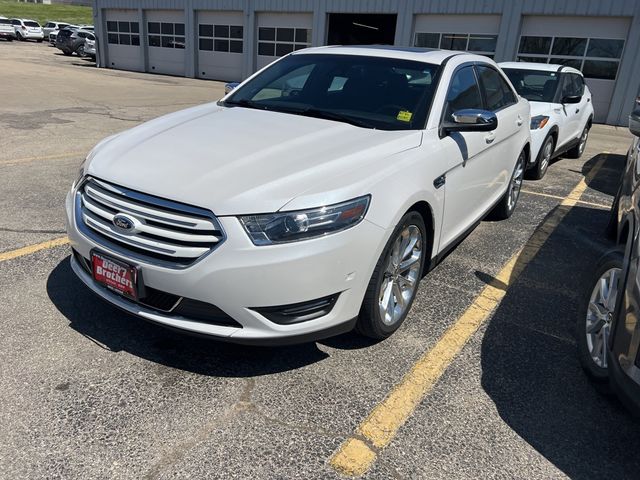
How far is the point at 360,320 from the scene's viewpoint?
290 centimetres

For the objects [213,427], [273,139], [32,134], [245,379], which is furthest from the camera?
[32,134]

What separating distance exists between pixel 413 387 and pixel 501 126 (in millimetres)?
2800

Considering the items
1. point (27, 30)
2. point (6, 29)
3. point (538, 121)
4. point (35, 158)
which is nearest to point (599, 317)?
point (538, 121)

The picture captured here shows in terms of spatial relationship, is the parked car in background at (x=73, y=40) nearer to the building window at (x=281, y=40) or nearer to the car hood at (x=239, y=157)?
the building window at (x=281, y=40)

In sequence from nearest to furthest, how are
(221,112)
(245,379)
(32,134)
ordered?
(245,379)
(221,112)
(32,134)

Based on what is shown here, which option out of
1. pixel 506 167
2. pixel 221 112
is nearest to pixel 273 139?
pixel 221 112

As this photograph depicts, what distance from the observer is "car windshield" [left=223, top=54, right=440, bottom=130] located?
3557 millimetres

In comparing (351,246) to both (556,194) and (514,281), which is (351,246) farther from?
(556,194)

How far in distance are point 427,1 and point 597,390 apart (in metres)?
18.7

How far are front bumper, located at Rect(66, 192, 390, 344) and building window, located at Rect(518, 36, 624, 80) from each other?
17028mm

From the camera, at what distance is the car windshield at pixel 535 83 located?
7855 mm

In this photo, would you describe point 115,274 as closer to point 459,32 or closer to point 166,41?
point 459,32

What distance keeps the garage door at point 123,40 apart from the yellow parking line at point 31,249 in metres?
27.0

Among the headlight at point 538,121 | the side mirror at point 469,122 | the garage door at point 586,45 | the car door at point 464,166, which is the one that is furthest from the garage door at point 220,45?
the side mirror at point 469,122
